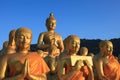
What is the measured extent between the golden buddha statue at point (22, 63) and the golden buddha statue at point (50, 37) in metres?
4.35

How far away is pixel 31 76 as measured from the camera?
558cm

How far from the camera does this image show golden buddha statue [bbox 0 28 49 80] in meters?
5.60

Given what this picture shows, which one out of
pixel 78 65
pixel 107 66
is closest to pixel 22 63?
pixel 78 65

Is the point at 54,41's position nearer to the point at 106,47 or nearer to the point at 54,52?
the point at 54,52

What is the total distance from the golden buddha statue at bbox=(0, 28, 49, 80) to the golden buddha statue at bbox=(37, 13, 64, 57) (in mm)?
4355

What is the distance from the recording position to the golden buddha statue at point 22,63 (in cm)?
560

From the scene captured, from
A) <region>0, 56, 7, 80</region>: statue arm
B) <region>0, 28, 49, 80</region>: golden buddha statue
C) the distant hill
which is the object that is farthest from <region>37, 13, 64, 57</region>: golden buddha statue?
the distant hill

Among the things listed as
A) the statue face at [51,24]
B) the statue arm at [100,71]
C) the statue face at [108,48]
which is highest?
the statue face at [51,24]

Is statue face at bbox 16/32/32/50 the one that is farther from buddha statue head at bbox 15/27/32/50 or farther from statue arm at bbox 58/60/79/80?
statue arm at bbox 58/60/79/80

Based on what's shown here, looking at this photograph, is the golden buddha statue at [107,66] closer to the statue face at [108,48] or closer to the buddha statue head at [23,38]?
the statue face at [108,48]

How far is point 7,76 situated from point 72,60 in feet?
4.22

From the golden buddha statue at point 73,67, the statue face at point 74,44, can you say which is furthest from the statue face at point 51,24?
the statue face at point 74,44

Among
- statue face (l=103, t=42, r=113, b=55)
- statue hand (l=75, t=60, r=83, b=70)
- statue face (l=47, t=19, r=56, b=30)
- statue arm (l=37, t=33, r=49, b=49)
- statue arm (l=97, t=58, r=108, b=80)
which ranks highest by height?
statue face (l=47, t=19, r=56, b=30)

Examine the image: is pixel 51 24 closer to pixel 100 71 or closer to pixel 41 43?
pixel 41 43
